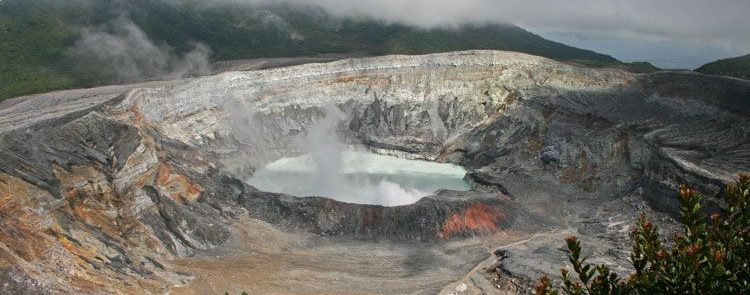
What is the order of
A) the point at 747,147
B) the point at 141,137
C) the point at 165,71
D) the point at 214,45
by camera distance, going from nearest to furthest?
1. the point at 141,137
2. the point at 747,147
3. the point at 165,71
4. the point at 214,45

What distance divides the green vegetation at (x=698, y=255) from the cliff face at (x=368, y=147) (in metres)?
21.1

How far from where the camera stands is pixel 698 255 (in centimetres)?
807

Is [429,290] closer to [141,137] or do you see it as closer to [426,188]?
[141,137]

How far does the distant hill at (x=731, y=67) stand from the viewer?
72306 millimetres

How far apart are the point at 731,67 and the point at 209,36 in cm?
9377

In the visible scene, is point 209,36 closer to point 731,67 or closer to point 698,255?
point 731,67

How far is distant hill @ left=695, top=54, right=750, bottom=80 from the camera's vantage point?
2847 inches

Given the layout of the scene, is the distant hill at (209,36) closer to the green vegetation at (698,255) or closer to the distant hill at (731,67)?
the distant hill at (731,67)

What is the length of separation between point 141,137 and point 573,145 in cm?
3754

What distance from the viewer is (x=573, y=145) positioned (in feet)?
177

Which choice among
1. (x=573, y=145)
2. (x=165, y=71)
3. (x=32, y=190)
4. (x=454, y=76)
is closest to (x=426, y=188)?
Answer: (x=573, y=145)

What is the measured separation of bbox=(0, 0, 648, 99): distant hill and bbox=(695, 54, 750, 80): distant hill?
9.79 m

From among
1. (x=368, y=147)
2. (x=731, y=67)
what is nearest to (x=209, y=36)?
(x=368, y=147)

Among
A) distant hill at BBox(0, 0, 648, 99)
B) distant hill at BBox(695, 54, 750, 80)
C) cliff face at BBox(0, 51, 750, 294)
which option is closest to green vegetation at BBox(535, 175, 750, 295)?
cliff face at BBox(0, 51, 750, 294)
